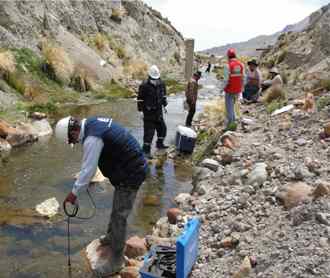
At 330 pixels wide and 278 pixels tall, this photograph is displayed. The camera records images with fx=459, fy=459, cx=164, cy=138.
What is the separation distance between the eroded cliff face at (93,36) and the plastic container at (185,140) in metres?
9.35

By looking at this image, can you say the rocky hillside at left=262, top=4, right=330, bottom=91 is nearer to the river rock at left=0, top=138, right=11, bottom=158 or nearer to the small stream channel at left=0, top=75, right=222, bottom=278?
the small stream channel at left=0, top=75, right=222, bottom=278

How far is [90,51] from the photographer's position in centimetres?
2366

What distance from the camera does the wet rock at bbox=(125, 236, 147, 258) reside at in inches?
237

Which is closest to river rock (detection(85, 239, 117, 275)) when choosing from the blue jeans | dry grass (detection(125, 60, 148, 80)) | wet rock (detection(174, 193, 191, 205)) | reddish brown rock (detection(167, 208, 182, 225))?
reddish brown rock (detection(167, 208, 182, 225))

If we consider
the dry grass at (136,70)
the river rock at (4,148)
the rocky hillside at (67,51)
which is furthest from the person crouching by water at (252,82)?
the dry grass at (136,70)

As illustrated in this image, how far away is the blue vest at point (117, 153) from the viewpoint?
5.16 meters

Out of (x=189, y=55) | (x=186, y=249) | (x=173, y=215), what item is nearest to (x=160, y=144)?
(x=173, y=215)

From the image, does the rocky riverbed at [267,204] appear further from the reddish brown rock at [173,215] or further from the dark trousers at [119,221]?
the dark trousers at [119,221]

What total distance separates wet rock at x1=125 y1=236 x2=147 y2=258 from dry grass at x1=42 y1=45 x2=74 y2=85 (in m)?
13.7

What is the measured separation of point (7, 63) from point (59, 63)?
317cm

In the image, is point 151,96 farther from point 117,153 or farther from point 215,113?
point 117,153

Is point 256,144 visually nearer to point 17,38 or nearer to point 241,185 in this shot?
point 241,185

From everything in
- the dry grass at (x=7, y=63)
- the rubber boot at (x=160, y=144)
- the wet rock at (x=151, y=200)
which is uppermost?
the dry grass at (x=7, y=63)

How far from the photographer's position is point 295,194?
5.73m
